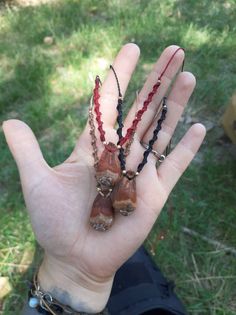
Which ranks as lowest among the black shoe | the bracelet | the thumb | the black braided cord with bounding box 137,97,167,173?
the black shoe

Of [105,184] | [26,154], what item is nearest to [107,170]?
[105,184]

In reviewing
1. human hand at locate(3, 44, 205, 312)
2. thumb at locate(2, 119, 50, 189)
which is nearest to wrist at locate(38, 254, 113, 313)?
human hand at locate(3, 44, 205, 312)

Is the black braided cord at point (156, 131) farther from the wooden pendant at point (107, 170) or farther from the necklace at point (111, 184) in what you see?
the wooden pendant at point (107, 170)

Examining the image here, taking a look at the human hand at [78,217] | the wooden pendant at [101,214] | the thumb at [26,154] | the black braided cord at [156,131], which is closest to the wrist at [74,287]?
the human hand at [78,217]

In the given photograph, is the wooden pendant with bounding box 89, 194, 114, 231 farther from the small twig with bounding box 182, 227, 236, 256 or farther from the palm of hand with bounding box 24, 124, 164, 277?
the small twig with bounding box 182, 227, 236, 256

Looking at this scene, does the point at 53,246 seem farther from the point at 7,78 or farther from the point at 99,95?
the point at 7,78
